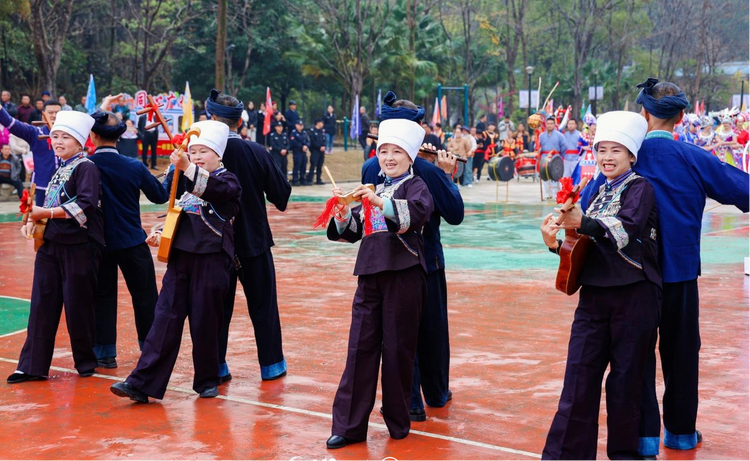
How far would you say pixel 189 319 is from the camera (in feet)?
20.5

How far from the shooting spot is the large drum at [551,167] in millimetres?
21484

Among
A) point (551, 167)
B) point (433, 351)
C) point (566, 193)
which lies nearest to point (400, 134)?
point (566, 193)

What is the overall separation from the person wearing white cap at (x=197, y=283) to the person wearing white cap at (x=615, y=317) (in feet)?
7.58

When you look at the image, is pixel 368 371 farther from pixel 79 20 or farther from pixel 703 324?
pixel 79 20

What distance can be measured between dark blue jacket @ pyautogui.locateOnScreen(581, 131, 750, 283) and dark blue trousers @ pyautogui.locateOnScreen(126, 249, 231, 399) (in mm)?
2408

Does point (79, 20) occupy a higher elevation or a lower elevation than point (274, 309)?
higher

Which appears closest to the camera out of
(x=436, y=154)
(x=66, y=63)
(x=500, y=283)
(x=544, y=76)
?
(x=436, y=154)

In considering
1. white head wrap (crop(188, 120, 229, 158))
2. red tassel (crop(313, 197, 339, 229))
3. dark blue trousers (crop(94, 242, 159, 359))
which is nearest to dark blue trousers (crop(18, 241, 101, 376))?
dark blue trousers (crop(94, 242, 159, 359))

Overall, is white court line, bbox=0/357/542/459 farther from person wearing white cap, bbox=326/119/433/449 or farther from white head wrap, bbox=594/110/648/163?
white head wrap, bbox=594/110/648/163

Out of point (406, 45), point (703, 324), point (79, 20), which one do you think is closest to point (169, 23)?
point (79, 20)

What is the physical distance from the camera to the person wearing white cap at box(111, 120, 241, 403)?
611cm

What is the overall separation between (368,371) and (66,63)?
3169cm

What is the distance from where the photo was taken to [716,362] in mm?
7238

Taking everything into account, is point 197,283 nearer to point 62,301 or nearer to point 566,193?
point 62,301
